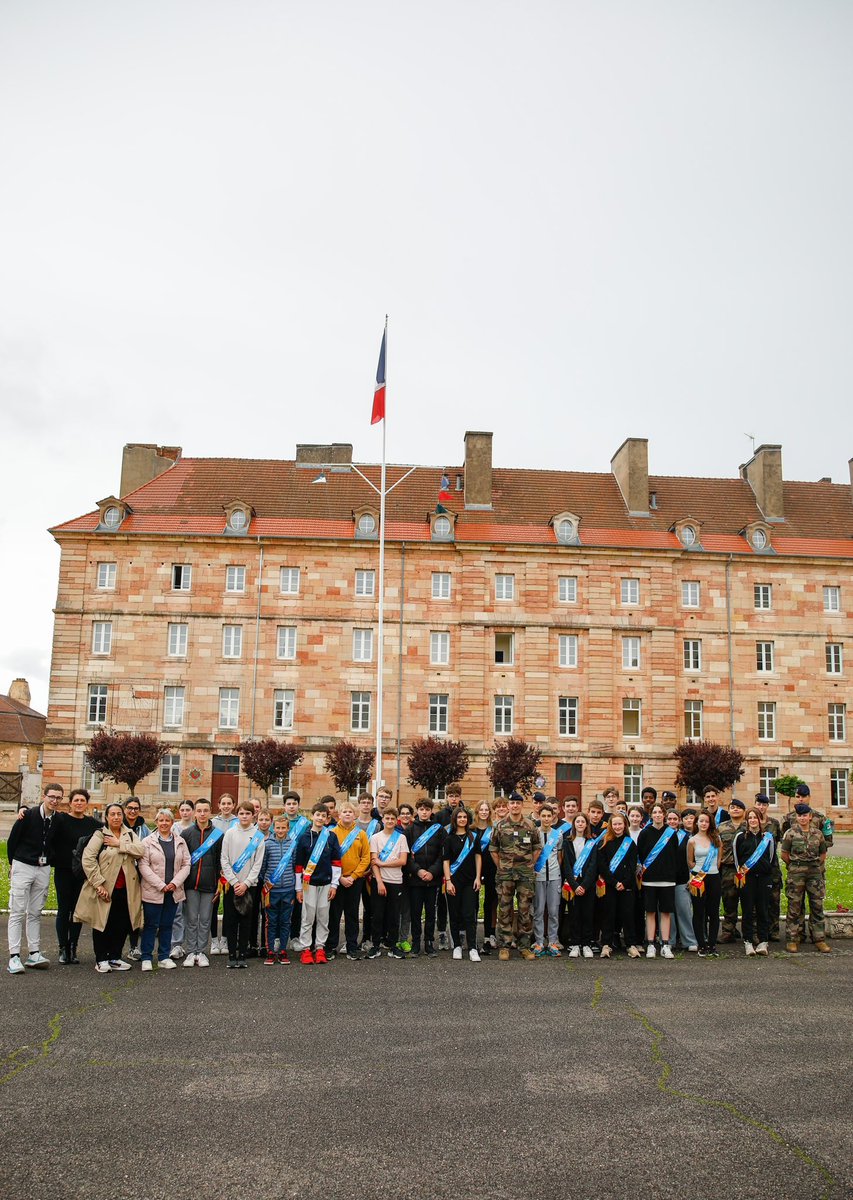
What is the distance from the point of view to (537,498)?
47781 mm

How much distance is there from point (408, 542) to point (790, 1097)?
38618 mm

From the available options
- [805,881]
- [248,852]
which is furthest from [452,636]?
[248,852]

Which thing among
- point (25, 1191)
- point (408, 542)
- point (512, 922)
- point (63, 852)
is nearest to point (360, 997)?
point (512, 922)

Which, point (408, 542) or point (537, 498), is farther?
point (537, 498)

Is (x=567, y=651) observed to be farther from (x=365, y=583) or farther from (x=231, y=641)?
(x=231, y=641)

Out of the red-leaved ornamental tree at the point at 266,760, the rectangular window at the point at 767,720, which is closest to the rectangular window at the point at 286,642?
the red-leaved ornamental tree at the point at 266,760

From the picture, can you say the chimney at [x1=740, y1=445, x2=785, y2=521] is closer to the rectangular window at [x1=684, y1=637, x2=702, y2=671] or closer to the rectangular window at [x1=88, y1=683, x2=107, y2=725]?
the rectangular window at [x1=684, y1=637, x2=702, y2=671]

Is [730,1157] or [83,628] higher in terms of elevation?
Answer: [83,628]

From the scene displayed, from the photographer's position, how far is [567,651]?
146 ft

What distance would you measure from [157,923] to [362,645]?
107ft

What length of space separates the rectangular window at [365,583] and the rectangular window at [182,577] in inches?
292

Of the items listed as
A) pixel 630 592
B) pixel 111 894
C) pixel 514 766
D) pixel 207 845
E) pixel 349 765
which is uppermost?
pixel 630 592

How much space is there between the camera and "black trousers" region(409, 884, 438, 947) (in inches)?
508

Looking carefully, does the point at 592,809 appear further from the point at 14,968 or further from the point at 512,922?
the point at 14,968
